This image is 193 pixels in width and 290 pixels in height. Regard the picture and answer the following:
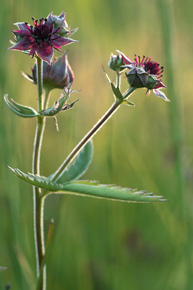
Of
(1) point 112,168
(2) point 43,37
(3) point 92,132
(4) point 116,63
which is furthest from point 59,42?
(1) point 112,168

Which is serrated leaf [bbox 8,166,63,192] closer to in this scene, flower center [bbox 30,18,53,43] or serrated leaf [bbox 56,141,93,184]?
serrated leaf [bbox 56,141,93,184]

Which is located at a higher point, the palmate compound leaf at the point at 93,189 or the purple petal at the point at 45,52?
the purple petal at the point at 45,52

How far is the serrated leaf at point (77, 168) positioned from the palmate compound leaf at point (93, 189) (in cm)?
6

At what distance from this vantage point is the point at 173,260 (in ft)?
7.64

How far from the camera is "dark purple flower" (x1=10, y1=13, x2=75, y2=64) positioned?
1.40m

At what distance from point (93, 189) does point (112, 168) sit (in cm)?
83

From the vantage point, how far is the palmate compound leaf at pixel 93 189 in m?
1.30

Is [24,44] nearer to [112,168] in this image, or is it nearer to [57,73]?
[57,73]

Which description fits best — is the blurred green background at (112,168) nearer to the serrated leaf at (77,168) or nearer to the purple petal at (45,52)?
the serrated leaf at (77,168)

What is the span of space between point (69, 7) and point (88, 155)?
457cm

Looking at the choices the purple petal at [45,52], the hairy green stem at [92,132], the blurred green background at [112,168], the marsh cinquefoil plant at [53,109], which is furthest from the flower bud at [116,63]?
the blurred green background at [112,168]

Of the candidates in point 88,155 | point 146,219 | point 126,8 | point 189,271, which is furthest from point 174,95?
point 126,8

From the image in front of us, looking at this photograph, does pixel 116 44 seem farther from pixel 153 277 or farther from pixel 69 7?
pixel 153 277

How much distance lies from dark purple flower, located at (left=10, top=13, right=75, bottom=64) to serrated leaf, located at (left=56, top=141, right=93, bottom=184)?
0.42 meters
